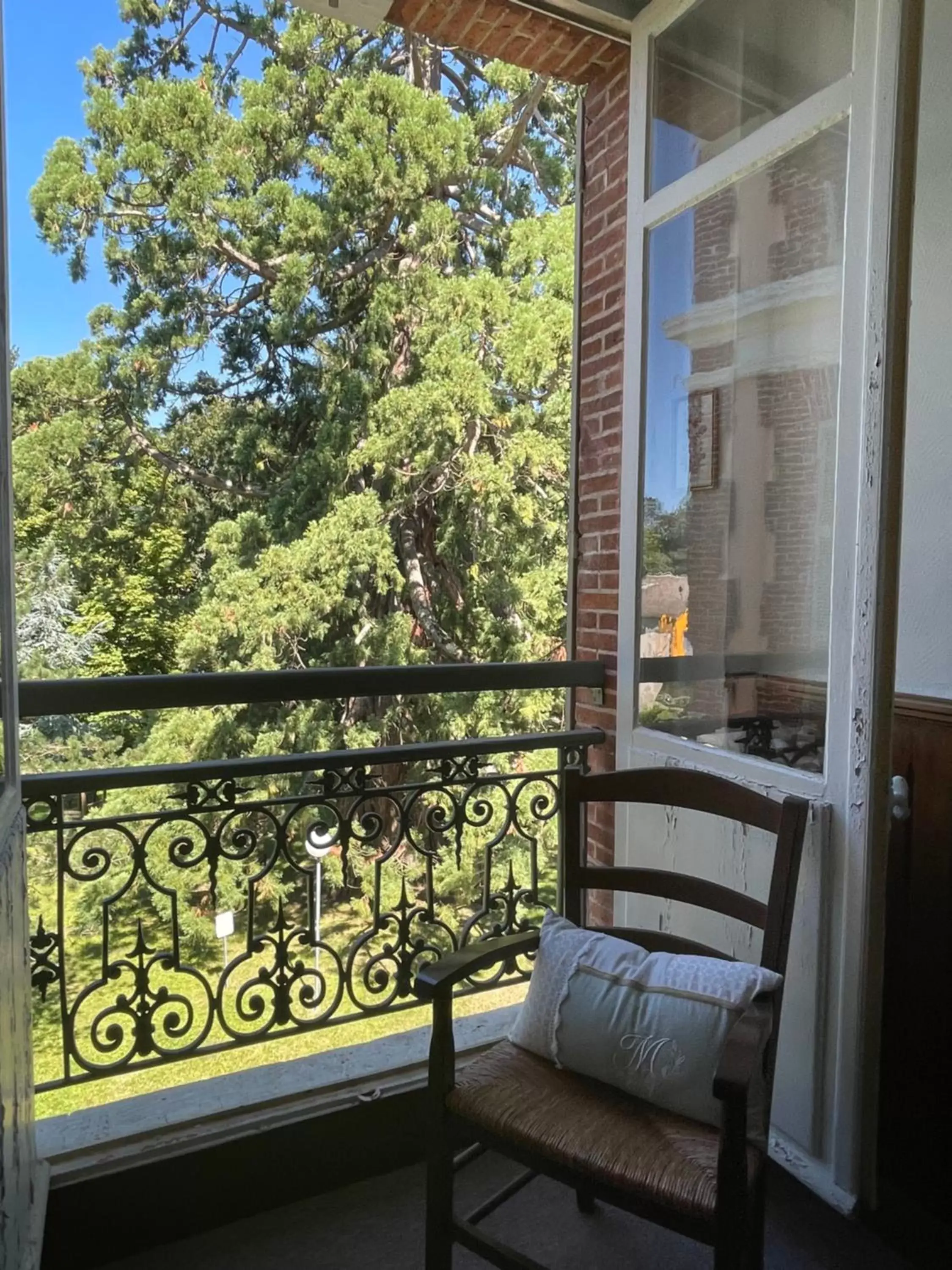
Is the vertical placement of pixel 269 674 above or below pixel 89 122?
below

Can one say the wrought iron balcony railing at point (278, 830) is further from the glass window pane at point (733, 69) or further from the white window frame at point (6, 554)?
the glass window pane at point (733, 69)

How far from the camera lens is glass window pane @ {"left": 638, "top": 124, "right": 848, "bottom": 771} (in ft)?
5.58

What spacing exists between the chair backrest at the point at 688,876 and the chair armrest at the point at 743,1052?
0.46 ft

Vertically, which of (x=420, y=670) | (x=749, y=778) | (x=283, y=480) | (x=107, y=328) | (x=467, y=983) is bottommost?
(x=467, y=983)

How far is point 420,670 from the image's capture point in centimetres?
207

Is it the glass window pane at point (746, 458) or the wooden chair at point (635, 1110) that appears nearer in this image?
the wooden chair at point (635, 1110)

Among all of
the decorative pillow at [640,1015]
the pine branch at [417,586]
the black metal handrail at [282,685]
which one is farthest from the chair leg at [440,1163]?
the pine branch at [417,586]

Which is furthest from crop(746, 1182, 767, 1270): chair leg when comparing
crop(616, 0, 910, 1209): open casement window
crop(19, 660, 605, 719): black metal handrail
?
crop(19, 660, 605, 719): black metal handrail

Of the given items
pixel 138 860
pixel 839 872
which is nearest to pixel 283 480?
pixel 138 860

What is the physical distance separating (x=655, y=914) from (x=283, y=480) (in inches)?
291

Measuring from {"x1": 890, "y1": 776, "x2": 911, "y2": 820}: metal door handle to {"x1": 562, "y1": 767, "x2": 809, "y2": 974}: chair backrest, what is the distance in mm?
233

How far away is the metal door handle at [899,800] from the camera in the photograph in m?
1.61

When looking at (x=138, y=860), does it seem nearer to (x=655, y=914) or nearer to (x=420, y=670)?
(x=420, y=670)

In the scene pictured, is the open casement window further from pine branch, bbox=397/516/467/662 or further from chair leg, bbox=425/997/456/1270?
pine branch, bbox=397/516/467/662
